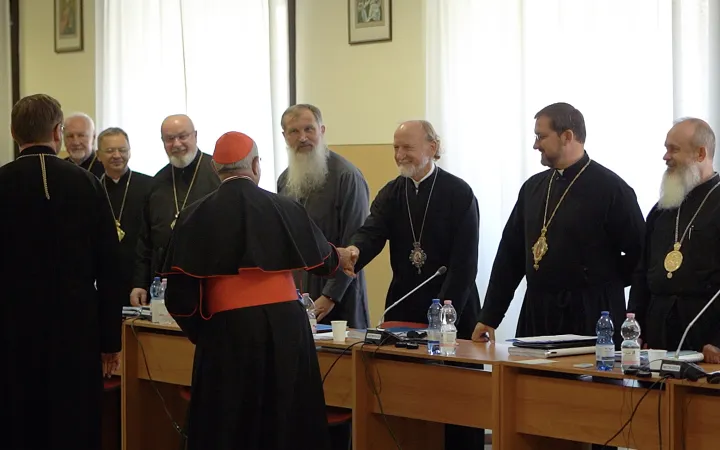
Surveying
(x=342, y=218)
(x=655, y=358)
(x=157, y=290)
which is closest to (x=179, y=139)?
(x=157, y=290)

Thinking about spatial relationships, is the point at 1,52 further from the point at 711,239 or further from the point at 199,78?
the point at 711,239

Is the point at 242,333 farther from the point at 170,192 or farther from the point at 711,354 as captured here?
the point at 170,192

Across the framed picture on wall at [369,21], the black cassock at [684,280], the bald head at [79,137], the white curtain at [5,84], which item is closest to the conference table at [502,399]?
the black cassock at [684,280]

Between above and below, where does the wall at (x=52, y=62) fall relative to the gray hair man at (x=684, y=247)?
above

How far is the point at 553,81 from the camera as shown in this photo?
598 cm

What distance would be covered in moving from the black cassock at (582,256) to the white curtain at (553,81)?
106cm

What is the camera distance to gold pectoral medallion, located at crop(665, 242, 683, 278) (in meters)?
4.14

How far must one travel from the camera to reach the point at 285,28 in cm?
748

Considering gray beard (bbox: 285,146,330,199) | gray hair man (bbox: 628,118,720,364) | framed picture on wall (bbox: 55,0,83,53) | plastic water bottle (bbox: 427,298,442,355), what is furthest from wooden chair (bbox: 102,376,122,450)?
framed picture on wall (bbox: 55,0,83,53)

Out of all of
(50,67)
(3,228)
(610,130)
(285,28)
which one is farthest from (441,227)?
(50,67)

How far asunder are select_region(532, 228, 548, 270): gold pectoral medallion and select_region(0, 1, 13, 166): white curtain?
6.27 m

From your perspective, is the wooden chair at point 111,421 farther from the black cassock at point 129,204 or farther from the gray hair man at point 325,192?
the gray hair man at point 325,192

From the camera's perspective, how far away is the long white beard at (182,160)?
237 inches

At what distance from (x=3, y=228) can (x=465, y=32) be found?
3355 millimetres
